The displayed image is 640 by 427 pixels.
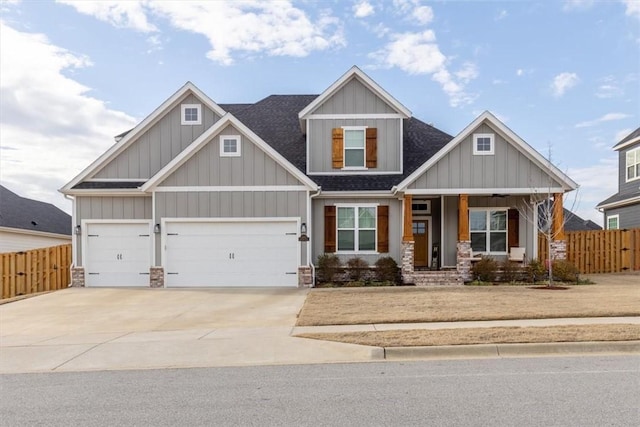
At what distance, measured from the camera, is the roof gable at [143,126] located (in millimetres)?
16875

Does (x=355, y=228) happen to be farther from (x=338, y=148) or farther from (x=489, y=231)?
(x=489, y=231)

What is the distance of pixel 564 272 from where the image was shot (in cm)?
1547

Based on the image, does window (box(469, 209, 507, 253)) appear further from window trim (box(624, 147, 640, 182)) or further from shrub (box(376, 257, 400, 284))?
window trim (box(624, 147, 640, 182))

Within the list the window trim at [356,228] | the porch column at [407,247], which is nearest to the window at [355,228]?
the window trim at [356,228]

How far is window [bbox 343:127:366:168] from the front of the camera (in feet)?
58.8

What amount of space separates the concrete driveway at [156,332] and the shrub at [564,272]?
28.2 ft

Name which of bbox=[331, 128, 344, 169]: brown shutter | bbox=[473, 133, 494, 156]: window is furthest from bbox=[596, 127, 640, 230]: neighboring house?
bbox=[331, 128, 344, 169]: brown shutter

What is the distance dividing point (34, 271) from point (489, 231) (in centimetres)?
1708

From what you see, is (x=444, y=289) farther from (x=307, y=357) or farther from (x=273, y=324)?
(x=307, y=357)

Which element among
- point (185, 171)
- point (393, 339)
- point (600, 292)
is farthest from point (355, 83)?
point (393, 339)

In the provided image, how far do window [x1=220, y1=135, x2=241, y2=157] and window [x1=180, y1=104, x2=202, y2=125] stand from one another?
8.54 feet

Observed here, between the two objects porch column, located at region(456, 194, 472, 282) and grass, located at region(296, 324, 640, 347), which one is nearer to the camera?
grass, located at region(296, 324, 640, 347)

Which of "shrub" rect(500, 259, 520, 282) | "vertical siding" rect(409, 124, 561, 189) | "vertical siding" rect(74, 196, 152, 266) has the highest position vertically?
"vertical siding" rect(409, 124, 561, 189)

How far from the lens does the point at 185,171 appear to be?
1594cm
